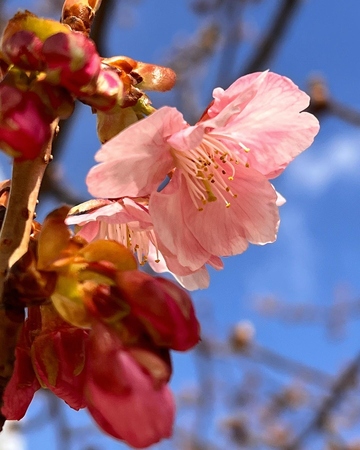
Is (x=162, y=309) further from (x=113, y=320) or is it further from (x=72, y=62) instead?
(x=72, y=62)

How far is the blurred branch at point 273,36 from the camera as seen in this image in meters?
2.14

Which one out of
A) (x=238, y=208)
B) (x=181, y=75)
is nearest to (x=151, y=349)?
(x=238, y=208)

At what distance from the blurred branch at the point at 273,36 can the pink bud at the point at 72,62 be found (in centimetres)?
172

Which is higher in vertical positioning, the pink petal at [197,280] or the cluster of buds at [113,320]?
the cluster of buds at [113,320]

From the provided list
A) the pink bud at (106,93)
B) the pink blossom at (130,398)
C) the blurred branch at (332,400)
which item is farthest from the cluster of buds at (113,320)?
the blurred branch at (332,400)

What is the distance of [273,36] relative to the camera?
224 centimetres

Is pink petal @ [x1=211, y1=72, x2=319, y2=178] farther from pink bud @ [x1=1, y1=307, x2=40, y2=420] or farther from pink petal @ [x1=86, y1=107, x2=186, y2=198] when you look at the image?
pink bud @ [x1=1, y1=307, x2=40, y2=420]

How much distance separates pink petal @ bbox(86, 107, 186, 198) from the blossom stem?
98 millimetres

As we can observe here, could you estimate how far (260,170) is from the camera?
2.71 ft

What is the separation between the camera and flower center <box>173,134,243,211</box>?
32.6 inches

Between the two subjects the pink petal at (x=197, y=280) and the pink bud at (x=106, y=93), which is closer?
the pink bud at (x=106, y=93)

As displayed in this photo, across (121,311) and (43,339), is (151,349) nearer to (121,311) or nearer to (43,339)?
(121,311)

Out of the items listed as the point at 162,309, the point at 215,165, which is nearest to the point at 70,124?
the point at 215,165

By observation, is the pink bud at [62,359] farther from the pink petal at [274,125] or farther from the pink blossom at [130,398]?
the pink petal at [274,125]
